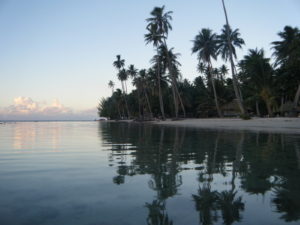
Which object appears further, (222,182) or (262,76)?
(262,76)

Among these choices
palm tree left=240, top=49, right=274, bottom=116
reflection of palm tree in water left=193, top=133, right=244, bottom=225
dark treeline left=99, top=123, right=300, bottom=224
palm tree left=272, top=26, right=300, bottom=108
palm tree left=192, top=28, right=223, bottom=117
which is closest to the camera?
reflection of palm tree in water left=193, top=133, right=244, bottom=225

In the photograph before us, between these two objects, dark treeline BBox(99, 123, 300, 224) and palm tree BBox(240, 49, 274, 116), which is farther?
palm tree BBox(240, 49, 274, 116)

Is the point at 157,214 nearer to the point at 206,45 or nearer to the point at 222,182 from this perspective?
the point at 222,182

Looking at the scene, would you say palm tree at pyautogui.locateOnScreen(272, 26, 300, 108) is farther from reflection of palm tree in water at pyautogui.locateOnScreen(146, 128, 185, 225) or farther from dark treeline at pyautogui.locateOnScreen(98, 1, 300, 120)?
reflection of palm tree in water at pyautogui.locateOnScreen(146, 128, 185, 225)

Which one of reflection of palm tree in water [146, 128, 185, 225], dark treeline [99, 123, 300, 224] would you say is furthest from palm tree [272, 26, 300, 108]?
reflection of palm tree in water [146, 128, 185, 225]

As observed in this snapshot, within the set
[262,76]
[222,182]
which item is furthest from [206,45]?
[222,182]

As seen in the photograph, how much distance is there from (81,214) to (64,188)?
52.5 inches

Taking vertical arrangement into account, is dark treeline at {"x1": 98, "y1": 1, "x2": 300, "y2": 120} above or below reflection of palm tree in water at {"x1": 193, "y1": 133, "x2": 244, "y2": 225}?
above

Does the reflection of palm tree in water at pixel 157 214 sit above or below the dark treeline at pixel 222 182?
above

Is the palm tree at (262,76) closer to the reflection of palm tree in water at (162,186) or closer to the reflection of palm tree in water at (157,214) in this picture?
the reflection of palm tree in water at (162,186)

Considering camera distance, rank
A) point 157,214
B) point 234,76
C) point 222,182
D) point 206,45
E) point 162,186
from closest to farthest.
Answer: point 157,214 < point 162,186 < point 222,182 < point 234,76 < point 206,45

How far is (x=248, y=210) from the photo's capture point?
320cm

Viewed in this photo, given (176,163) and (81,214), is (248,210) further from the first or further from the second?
(176,163)

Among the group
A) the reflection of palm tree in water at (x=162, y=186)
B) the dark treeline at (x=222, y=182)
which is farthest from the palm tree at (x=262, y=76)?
the reflection of palm tree in water at (x=162, y=186)
